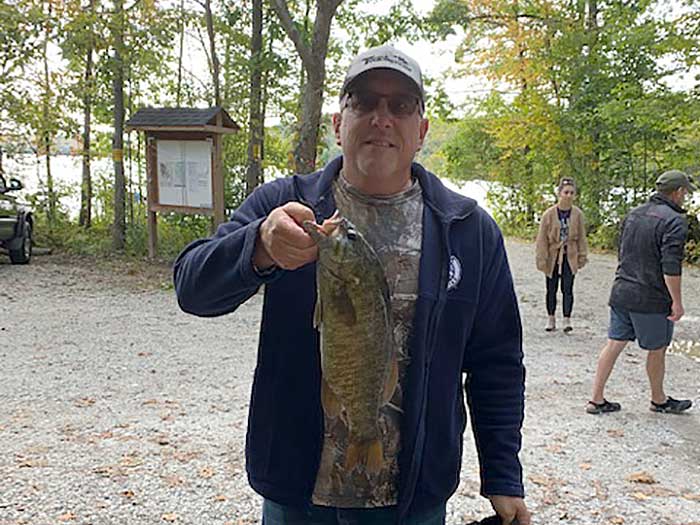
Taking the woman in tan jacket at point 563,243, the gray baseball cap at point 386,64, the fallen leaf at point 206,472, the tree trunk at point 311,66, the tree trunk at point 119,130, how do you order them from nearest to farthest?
the gray baseball cap at point 386,64, the fallen leaf at point 206,472, the woman in tan jacket at point 563,243, the tree trunk at point 311,66, the tree trunk at point 119,130

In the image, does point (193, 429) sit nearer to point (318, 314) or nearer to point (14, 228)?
point (318, 314)

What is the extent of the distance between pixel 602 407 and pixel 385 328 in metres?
5.02

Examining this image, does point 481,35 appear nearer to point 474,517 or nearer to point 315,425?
point 474,517

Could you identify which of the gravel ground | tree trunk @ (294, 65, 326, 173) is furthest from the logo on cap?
tree trunk @ (294, 65, 326, 173)

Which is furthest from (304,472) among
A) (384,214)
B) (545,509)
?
(545,509)

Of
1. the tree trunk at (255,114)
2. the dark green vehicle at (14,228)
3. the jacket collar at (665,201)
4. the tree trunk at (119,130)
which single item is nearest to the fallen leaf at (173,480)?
the jacket collar at (665,201)

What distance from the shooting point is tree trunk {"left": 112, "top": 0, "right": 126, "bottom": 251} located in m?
13.4

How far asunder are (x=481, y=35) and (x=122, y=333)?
16206mm

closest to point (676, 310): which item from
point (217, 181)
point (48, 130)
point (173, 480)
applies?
point (173, 480)

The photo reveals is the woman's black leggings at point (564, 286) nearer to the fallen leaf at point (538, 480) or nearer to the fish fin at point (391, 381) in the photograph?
the fallen leaf at point (538, 480)

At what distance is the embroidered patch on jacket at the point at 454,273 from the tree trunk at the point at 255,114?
11702mm

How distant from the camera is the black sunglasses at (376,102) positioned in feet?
6.82

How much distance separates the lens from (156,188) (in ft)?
42.4

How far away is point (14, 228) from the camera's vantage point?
13125 mm
